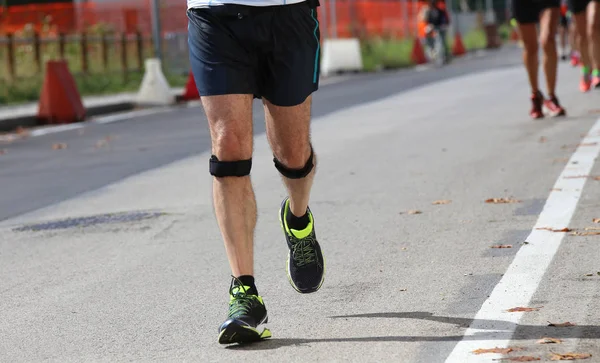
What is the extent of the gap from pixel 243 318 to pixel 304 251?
0.75m

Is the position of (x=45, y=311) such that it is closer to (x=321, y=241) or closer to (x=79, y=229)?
(x=321, y=241)

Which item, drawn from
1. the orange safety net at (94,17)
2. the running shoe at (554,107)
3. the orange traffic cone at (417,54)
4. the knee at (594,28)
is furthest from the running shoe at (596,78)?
the orange traffic cone at (417,54)

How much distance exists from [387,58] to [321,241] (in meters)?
31.6

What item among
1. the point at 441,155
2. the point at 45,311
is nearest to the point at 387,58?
the point at 441,155

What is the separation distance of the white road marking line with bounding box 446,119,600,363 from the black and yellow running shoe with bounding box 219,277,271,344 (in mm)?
726

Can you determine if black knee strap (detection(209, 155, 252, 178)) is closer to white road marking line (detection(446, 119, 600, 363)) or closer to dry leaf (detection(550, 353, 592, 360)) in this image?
white road marking line (detection(446, 119, 600, 363))

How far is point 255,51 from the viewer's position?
5211mm

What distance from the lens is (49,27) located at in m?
31.4

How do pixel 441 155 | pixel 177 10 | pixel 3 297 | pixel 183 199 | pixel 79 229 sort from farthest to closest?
pixel 177 10 < pixel 441 155 < pixel 183 199 < pixel 79 229 < pixel 3 297

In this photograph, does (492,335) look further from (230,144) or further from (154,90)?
(154,90)

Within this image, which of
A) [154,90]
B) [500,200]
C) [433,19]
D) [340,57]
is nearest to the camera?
[500,200]

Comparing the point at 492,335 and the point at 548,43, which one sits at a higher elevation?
the point at 492,335

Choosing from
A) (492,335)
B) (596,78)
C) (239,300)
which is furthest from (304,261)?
(596,78)

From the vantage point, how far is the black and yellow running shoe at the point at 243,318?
489 cm
